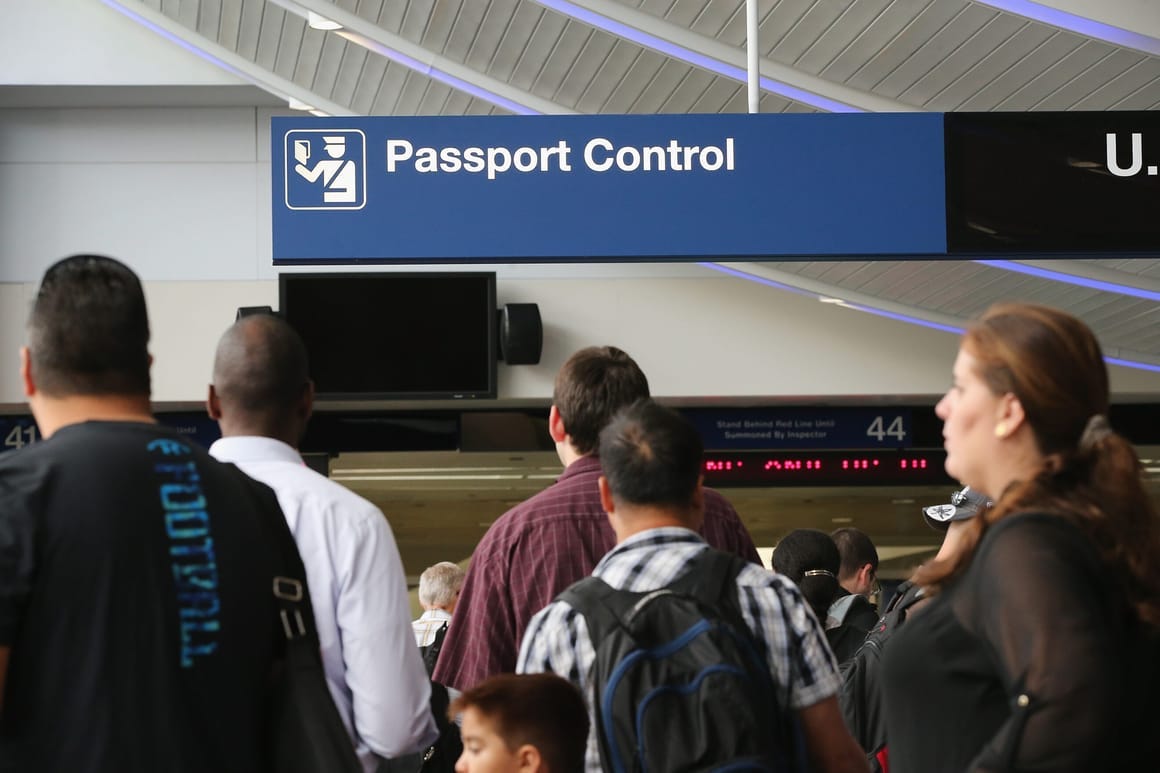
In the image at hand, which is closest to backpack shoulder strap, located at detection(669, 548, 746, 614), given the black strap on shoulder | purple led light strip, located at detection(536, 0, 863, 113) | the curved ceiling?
the black strap on shoulder

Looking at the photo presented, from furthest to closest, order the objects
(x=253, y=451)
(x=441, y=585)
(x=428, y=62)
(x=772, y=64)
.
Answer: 1. (x=428, y=62)
2. (x=772, y=64)
3. (x=441, y=585)
4. (x=253, y=451)

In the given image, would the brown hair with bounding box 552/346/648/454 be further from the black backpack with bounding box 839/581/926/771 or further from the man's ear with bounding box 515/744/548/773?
the black backpack with bounding box 839/581/926/771

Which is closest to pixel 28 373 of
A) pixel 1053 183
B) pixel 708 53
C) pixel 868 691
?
pixel 868 691

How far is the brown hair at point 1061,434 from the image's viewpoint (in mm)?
2098

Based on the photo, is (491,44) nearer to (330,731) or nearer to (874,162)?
(874,162)

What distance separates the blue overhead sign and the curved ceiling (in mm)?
1238

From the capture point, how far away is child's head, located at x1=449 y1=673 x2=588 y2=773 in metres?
2.71

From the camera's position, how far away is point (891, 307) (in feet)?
39.5

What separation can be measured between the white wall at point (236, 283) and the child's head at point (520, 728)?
9543 mm

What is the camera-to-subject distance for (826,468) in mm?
13680

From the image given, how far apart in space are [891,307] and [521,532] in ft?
29.9

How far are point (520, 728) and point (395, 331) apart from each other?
920 cm

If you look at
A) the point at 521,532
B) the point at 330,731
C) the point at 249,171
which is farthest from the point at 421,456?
the point at 330,731

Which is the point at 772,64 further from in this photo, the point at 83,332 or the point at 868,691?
the point at 83,332
